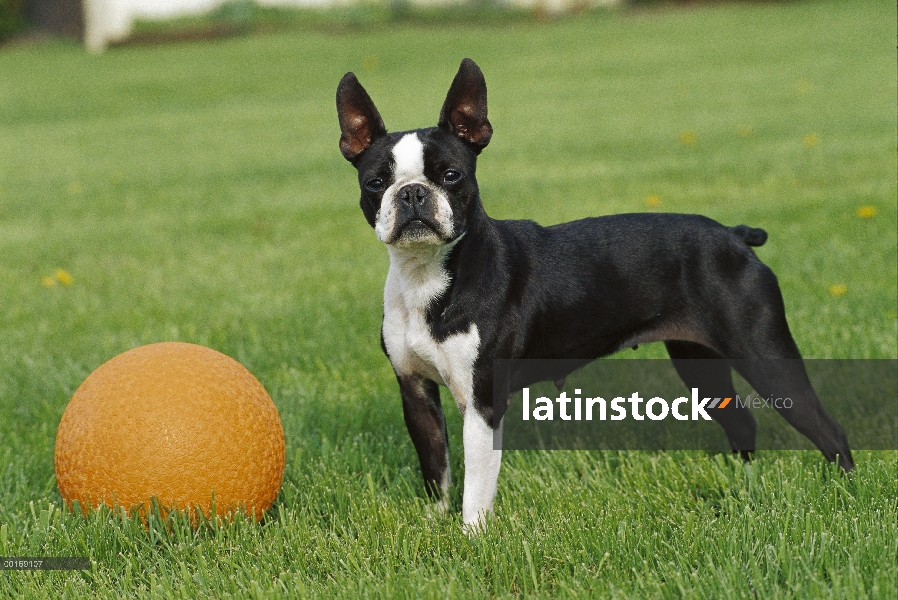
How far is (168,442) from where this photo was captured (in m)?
3.66

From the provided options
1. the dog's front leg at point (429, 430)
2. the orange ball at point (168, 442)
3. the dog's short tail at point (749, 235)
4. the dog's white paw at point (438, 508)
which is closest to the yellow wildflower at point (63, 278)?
the orange ball at point (168, 442)

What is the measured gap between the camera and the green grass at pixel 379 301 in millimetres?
3387

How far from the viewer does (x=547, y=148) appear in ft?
44.3

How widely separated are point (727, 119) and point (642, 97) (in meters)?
3.30

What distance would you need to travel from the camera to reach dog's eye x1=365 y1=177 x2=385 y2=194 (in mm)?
3514

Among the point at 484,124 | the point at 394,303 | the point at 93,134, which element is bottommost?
the point at 93,134

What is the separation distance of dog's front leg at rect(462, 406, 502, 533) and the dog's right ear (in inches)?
42.5

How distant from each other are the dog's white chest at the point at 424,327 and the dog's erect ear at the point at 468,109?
447mm

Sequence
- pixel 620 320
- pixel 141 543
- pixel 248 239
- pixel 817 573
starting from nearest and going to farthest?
1. pixel 817 573
2. pixel 141 543
3. pixel 620 320
4. pixel 248 239

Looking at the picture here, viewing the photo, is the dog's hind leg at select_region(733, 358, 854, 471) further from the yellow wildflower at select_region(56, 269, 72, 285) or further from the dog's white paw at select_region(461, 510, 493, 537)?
the yellow wildflower at select_region(56, 269, 72, 285)

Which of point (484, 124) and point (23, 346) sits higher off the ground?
point (484, 124)

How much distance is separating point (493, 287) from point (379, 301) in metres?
3.34

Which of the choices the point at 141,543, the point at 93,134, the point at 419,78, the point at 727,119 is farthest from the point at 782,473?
the point at 419,78

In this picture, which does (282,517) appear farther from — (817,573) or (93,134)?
(93,134)
